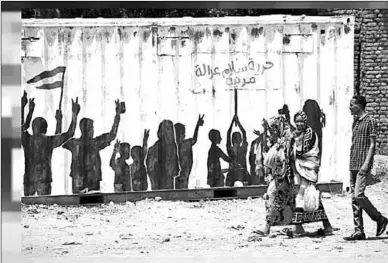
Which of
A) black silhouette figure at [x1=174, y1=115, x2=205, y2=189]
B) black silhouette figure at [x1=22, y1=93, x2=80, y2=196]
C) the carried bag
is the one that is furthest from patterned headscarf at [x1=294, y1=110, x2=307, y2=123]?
black silhouette figure at [x1=22, y1=93, x2=80, y2=196]


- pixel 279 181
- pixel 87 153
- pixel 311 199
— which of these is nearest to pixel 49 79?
pixel 87 153

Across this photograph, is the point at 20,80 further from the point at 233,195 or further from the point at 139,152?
the point at 233,195

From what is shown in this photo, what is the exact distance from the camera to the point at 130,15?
11859 millimetres

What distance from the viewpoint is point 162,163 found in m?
9.58

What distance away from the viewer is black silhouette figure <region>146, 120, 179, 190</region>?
9.56 meters

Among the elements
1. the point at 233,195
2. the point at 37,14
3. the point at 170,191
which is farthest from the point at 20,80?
the point at 233,195

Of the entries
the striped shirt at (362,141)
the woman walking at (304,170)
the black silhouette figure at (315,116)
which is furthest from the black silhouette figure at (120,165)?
the striped shirt at (362,141)

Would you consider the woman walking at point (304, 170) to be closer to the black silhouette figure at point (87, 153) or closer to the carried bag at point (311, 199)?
the carried bag at point (311, 199)

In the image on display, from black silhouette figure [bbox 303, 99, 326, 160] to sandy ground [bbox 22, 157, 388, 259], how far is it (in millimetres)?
671

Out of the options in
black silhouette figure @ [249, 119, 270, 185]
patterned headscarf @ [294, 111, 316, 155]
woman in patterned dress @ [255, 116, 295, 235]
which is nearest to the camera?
woman in patterned dress @ [255, 116, 295, 235]

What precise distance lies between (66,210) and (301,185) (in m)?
2.41

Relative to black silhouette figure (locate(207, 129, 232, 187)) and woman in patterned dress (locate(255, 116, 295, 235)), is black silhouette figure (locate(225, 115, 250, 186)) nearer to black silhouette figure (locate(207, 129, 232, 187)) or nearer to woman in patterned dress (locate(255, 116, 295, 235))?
black silhouette figure (locate(207, 129, 232, 187))

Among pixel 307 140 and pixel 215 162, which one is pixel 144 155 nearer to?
pixel 215 162

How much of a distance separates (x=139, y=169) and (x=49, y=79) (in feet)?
4.26
